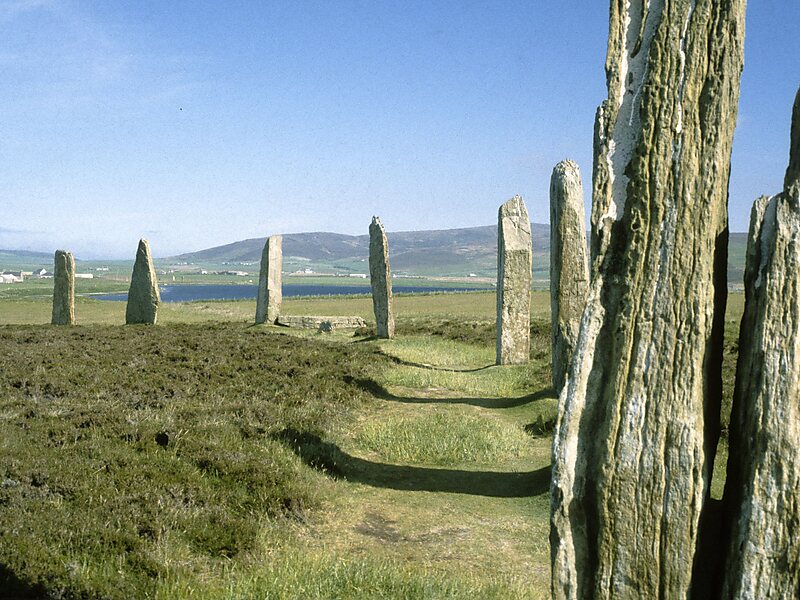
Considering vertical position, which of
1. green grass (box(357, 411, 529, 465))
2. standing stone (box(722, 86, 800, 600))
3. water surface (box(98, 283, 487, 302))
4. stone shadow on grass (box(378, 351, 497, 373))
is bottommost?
water surface (box(98, 283, 487, 302))

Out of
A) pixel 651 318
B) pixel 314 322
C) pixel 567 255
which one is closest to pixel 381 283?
pixel 314 322

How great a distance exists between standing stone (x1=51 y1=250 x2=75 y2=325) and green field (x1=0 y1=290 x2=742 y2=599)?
34.9ft

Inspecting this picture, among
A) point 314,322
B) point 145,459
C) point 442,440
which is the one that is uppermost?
point 314,322

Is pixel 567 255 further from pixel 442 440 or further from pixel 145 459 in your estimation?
pixel 145 459

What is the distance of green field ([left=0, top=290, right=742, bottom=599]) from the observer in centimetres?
593

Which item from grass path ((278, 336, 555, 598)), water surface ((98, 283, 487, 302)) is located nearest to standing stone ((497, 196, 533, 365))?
grass path ((278, 336, 555, 598))

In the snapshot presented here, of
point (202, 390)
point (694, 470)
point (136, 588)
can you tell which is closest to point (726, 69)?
point (694, 470)

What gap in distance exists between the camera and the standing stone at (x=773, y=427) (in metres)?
3.95

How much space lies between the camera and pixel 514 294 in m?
18.6

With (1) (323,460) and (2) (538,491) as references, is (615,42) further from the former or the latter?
(1) (323,460)

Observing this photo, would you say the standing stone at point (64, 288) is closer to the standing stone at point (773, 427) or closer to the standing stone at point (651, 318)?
the standing stone at point (651, 318)

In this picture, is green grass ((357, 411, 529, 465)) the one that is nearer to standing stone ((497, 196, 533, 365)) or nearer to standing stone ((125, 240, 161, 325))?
standing stone ((497, 196, 533, 365))

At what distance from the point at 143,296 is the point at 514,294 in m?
15.2

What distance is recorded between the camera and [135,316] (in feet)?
88.4
